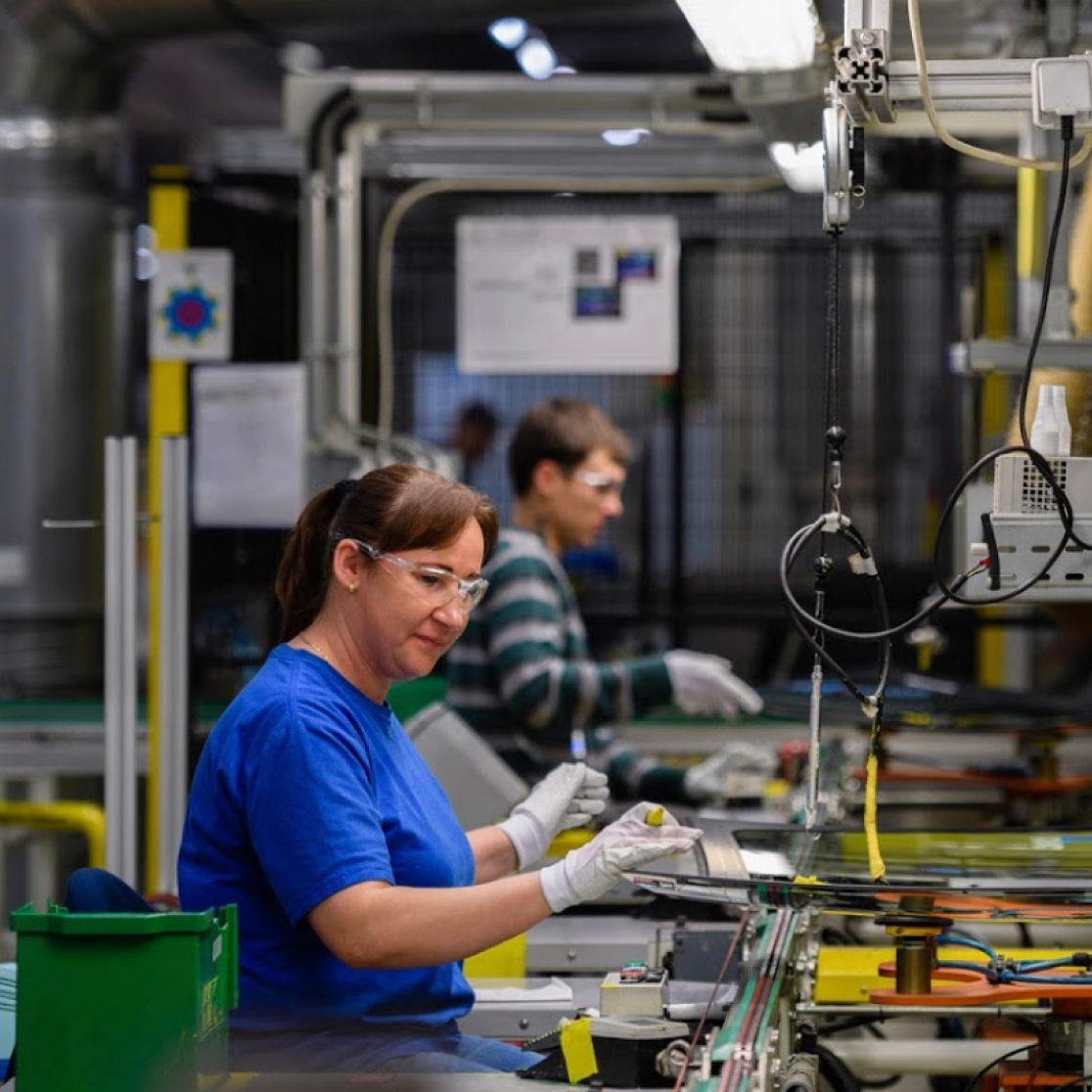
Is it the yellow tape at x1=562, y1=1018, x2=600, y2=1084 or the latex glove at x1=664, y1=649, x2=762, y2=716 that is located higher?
the latex glove at x1=664, y1=649, x2=762, y2=716

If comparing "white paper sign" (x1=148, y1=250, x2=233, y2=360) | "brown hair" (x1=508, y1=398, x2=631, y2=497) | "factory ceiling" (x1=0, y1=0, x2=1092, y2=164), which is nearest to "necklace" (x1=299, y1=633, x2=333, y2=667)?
"factory ceiling" (x1=0, y1=0, x2=1092, y2=164)

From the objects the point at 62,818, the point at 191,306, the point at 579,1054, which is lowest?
the point at 62,818

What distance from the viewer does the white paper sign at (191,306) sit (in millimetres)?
5109

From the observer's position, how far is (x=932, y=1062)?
2523mm

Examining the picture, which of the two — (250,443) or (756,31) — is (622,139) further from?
(756,31)

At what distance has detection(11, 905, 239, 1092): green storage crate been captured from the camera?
195 cm

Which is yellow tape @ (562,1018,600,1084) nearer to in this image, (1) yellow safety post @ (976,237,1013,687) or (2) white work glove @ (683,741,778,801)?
(2) white work glove @ (683,741,778,801)

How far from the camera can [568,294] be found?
19.4 ft

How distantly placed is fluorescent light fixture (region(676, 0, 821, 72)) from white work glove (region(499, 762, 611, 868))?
45.2 inches

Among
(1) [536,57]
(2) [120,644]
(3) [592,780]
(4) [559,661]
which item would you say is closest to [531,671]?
(4) [559,661]

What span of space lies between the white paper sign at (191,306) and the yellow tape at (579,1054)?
10.5 feet

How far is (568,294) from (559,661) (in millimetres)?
2041

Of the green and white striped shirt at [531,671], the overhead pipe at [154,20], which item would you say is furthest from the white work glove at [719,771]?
the overhead pipe at [154,20]

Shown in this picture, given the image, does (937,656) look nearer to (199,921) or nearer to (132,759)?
(132,759)
